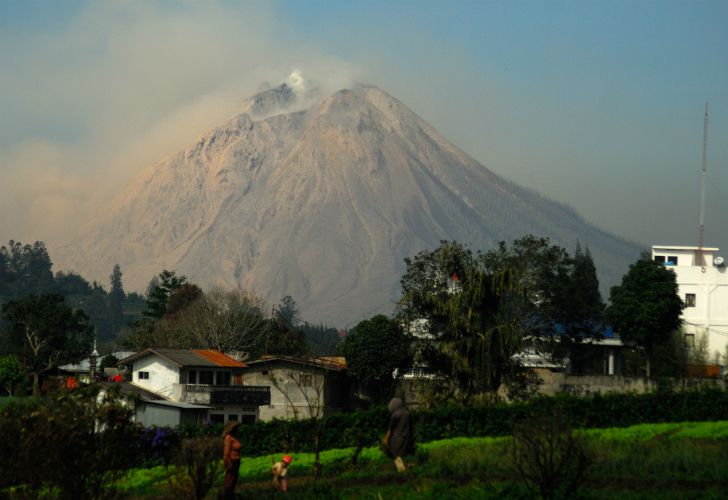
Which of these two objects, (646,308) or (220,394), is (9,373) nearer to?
(220,394)

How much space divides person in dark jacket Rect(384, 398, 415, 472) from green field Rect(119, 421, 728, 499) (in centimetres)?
39

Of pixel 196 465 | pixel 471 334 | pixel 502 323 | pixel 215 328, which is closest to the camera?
pixel 196 465

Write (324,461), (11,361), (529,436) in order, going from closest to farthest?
(529,436) < (324,461) < (11,361)

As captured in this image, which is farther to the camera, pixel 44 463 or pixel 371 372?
pixel 371 372

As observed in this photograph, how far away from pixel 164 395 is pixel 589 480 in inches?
1693

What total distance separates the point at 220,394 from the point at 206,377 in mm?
3900

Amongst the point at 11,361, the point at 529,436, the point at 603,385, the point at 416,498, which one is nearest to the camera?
the point at 529,436

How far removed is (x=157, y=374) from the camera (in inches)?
2571

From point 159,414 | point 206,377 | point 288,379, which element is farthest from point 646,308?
point 159,414

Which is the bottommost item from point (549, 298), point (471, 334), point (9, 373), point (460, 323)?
point (9, 373)

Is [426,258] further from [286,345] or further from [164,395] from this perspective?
[286,345]

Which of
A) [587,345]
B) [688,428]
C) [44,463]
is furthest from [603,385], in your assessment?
[44,463]

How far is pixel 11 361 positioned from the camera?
77.9 m

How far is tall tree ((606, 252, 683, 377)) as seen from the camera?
72562 mm
